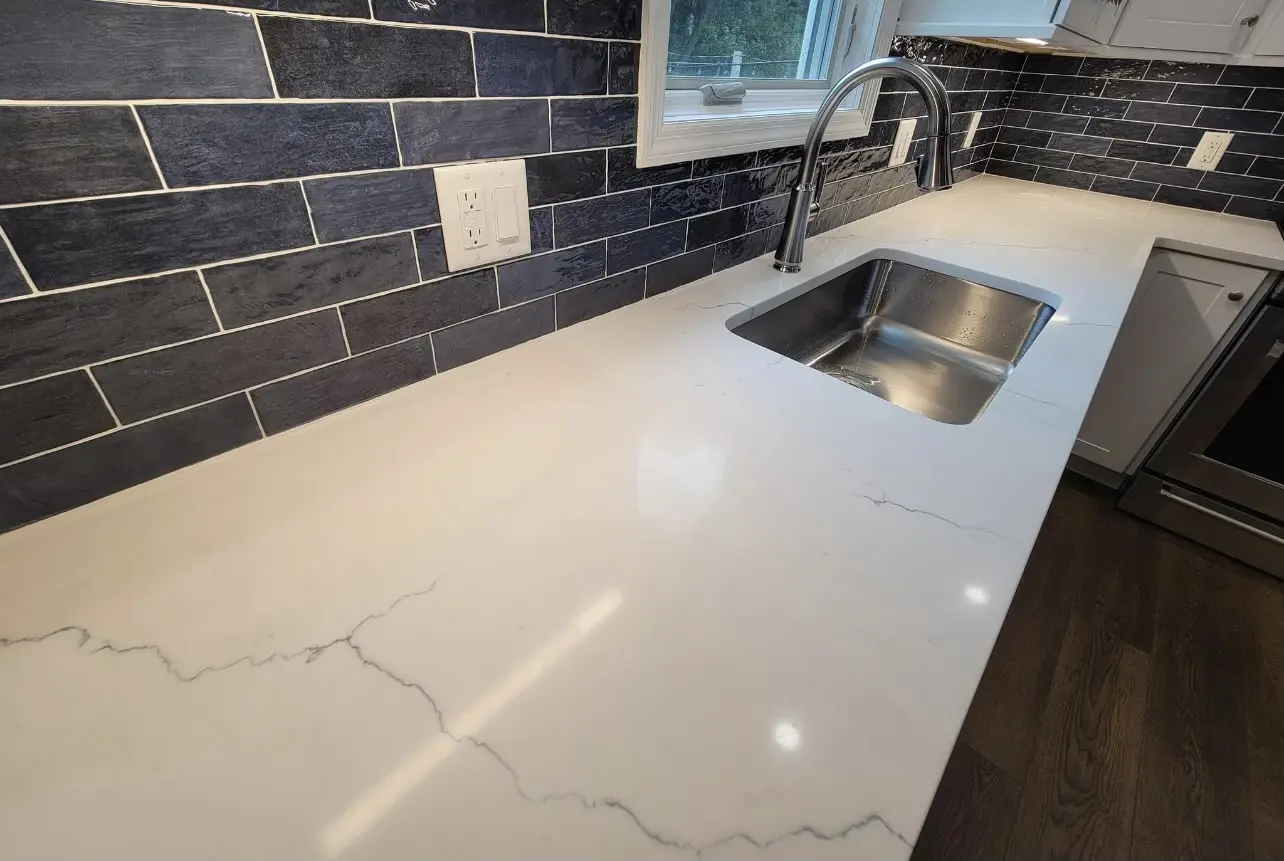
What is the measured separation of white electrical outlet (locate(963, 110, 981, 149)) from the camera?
1.86 m

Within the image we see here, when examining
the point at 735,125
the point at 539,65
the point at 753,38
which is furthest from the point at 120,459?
the point at 753,38

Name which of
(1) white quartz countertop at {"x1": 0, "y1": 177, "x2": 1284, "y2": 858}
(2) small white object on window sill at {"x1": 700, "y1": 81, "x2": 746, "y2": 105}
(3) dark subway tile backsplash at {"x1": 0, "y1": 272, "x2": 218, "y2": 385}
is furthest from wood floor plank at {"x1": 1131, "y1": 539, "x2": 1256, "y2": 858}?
(3) dark subway tile backsplash at {"x1": 0, "y1": 272, "x2": 218, "y2": 385}

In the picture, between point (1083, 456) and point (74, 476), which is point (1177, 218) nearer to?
point (1083, 456)

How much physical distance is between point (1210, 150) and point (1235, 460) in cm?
101

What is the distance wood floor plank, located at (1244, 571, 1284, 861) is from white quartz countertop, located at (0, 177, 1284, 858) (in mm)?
1097

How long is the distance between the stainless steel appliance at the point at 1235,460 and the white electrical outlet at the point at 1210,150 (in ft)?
2.10

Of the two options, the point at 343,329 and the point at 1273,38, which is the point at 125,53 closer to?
the point at 343,329

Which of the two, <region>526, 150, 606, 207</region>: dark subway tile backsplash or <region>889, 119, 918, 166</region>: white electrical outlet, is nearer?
<region>526, 150, 606, 207</region>: dark subway tile backsplash

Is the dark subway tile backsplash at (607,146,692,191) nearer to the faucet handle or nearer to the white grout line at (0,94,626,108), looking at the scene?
the white grout line at (0,94,626,108)

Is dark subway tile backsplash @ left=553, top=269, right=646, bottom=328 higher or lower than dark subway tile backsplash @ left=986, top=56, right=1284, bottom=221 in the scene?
lower

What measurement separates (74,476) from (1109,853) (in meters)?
1.68

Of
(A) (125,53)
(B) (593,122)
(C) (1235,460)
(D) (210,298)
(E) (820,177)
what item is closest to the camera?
(A) (125,53)

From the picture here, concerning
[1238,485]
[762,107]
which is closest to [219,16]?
→ [762,107]

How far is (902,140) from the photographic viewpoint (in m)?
1.51
